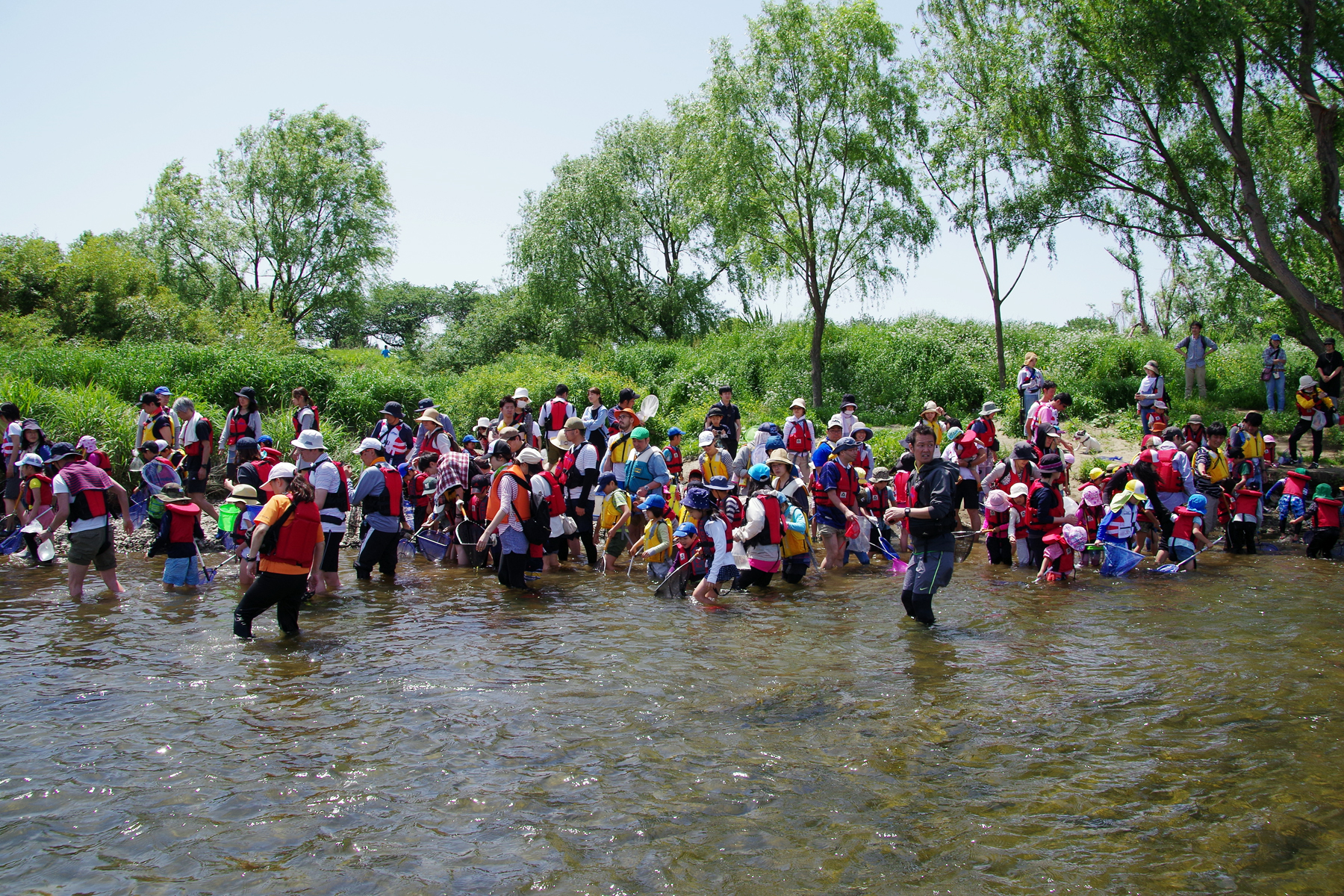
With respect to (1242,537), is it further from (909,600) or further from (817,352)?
(817,352)

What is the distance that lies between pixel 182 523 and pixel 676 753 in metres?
6.31

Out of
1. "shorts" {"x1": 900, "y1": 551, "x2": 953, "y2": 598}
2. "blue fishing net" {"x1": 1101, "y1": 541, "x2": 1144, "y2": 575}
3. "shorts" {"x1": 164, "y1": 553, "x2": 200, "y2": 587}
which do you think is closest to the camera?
"shorts" {"x1": 900, "y1": 551, "x2": 953, "y2": 598}

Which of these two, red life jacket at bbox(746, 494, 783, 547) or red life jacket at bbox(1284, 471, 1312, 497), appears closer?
red life jacket at bbox(746, 494, 783, 547)

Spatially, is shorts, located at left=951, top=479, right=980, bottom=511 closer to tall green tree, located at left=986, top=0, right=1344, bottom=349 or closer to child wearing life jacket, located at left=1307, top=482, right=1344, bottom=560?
child wearing life jacket, located at left=1307, top=482, right=1344, bottom=560

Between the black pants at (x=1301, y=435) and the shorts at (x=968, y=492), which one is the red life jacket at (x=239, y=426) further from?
the black pants at (x=1301, y=435)

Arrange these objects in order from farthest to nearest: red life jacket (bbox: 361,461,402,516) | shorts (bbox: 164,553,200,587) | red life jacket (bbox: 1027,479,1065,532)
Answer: red life jacket (bbox: 1027,479,1065,532) → red life jacket (bbox: 361,461,402,516) → shorts (bbox: 164,553,200,587)

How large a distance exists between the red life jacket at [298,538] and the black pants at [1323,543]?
11849mm

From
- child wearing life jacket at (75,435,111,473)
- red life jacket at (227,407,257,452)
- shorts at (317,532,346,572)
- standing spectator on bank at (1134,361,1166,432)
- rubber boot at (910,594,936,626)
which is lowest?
rubber boot at (910,594,936,626)

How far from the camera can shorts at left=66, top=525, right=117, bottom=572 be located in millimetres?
8297

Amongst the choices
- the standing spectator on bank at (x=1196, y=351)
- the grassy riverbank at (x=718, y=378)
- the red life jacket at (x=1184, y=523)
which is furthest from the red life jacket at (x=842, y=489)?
the standing spectator on bank at (x=1196, y=351)

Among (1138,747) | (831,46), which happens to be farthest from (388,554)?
(831,46)

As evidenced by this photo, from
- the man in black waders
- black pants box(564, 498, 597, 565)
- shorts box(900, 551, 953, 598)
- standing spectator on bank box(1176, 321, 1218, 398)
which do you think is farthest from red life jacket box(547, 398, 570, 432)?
standing spectator on bank box(1176, 321, 1218, 398)

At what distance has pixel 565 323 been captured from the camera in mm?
34062

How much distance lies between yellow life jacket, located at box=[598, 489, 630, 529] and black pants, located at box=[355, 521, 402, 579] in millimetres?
2479
